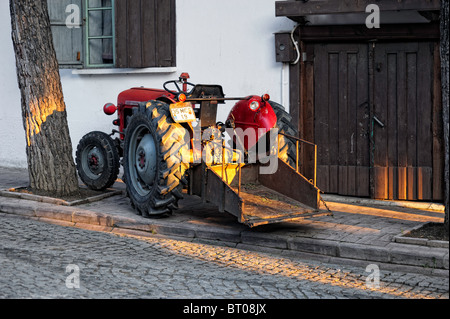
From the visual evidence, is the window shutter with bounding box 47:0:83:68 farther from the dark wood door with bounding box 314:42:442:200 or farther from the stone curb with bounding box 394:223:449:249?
the stone curb with bounding box 394:223:449:249

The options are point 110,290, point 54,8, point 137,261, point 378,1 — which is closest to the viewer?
point 110,290

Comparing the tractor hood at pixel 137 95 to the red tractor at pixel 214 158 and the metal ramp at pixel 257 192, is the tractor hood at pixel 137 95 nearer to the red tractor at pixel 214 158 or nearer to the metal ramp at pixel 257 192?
the red tractor at pixel 214 158

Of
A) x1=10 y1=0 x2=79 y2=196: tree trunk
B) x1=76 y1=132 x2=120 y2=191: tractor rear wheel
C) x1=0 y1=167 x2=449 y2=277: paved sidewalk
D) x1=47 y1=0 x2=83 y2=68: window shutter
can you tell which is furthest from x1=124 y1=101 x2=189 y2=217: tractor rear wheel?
x1=47 y1=0 x2=83 y2=68: window shutter

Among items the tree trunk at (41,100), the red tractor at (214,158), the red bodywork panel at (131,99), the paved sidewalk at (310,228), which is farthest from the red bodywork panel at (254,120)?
the tree trunk at (41,100)

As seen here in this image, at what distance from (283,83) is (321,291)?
5.20 m

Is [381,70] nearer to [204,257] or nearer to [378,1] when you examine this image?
[378,1]

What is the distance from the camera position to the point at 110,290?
20.5 feet

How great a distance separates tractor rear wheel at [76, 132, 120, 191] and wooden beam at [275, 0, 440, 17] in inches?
116

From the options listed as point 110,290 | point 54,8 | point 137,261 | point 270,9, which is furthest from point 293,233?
point 54,8

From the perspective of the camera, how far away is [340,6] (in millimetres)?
10000

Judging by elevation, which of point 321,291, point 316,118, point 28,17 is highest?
point 28,17

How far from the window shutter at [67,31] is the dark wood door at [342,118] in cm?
418

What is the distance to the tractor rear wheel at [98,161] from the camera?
1046cm
